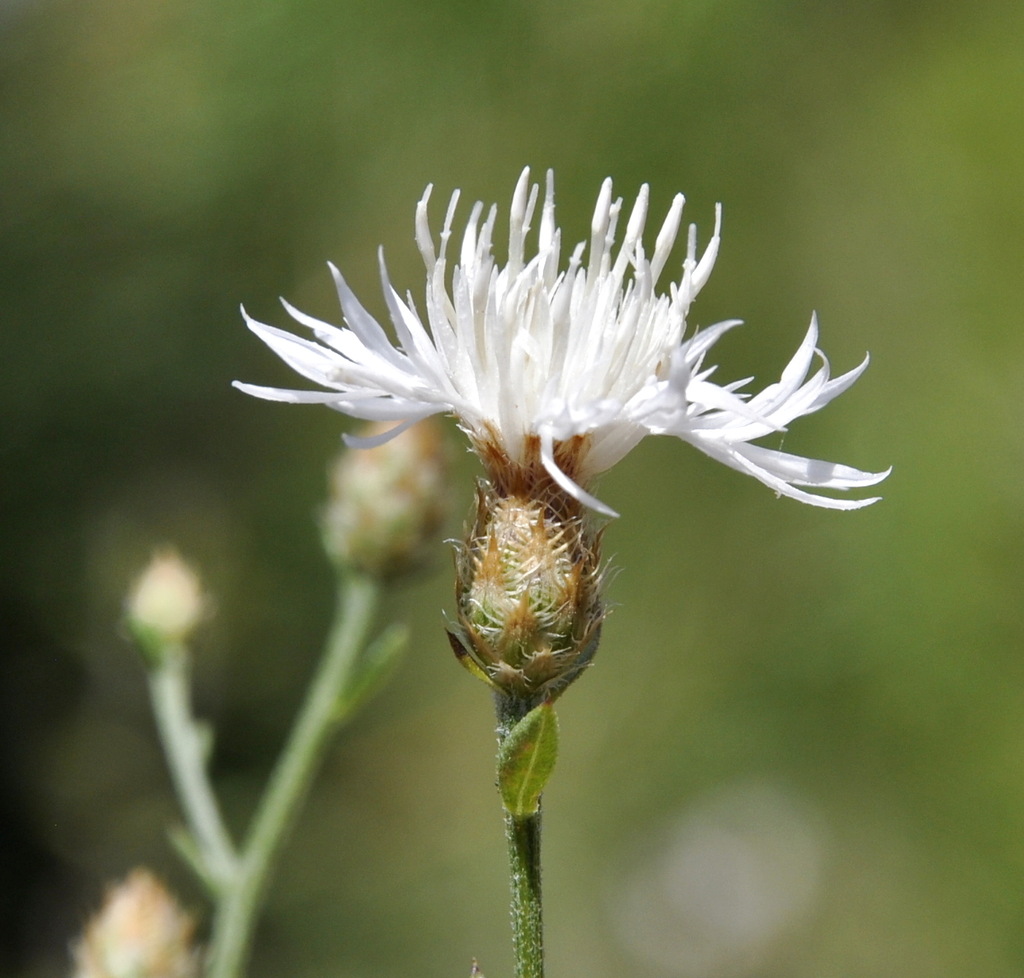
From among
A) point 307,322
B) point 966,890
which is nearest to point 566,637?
point 307,322

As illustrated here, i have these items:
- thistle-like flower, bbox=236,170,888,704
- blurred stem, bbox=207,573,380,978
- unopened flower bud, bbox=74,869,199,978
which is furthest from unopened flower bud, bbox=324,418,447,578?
thistle-like flower, bbox=236,170,888,704

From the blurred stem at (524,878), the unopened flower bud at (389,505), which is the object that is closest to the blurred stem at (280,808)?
the unopened flower bud at (389,505)

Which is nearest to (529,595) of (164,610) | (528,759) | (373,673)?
(528,759)

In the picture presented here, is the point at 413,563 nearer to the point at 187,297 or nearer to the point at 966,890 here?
the point at 966,890

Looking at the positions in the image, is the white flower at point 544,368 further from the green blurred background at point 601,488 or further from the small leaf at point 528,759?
the green blurred background at point 601,488

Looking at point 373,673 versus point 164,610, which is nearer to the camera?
point 373,673

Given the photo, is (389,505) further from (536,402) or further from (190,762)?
(536,402)

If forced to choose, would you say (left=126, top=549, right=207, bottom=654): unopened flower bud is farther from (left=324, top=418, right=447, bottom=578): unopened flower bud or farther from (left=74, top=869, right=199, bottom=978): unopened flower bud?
(left=74, top=869, right=199, bottom=978): unopened flower bud
